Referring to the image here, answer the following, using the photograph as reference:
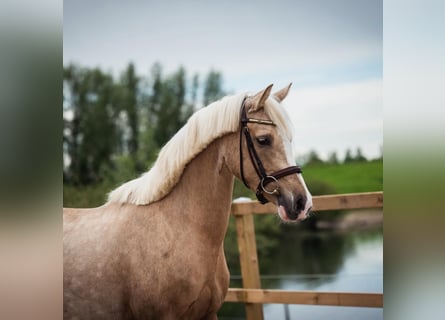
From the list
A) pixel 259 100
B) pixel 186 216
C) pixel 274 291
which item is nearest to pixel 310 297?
pixel 274 291

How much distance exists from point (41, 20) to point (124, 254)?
95 centimetres

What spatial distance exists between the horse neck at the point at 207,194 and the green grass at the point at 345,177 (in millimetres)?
660

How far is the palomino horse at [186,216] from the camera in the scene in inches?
60.3

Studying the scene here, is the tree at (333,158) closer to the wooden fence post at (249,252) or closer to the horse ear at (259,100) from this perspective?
the wooden fence post at (249,252)

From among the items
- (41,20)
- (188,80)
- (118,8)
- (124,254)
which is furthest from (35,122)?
(188,80)

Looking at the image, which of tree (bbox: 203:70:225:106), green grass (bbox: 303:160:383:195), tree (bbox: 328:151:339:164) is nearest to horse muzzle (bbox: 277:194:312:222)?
green grass (bbox: 303:160:383:195)

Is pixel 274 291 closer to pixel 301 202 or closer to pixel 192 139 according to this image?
pixel 301 202

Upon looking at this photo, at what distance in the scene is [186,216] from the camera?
167cm

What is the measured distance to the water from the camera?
1.93 metres

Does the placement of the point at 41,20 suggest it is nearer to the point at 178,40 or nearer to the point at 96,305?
the point at 178,40

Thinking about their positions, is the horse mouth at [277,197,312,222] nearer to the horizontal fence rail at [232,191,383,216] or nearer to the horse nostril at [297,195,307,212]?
the horse nostril at [297,195,307,212]

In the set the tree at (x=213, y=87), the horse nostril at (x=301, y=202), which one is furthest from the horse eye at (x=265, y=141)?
the tree at (x=213, y=87)

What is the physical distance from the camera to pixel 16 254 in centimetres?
147

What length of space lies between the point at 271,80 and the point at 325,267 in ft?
5.16
